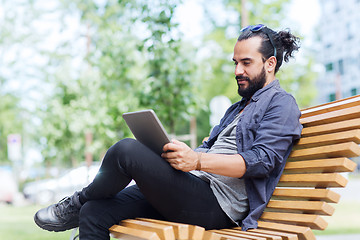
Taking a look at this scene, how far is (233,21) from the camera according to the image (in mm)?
18656

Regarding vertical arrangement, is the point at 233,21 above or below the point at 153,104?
above

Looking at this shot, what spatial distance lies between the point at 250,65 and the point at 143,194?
3.28 ft

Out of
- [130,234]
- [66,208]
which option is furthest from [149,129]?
[66,208]

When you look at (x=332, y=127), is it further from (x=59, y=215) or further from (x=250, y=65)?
(x=59, y=215)

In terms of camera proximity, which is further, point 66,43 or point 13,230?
point 66,43

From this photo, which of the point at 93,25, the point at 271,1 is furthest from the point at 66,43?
the point at 271,1

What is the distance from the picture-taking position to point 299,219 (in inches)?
103

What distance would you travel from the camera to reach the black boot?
2769 mm

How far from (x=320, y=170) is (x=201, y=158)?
729 millimetres

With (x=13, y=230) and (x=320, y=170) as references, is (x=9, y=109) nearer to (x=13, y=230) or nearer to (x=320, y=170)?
(x=13, y=230)

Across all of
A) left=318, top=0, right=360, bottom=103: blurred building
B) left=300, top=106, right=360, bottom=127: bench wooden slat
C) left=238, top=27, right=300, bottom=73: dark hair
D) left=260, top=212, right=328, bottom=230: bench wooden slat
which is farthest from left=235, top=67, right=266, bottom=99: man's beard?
left=318, top=0, right=360, bottom=103: blurred building

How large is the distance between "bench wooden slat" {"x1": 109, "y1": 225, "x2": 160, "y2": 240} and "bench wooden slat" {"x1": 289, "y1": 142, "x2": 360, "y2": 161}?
1107 mm

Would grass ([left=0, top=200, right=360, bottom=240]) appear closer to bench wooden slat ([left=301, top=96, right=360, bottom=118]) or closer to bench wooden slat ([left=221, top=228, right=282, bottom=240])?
bench wooden slat ([left=301, top=96, right=360, bottom=118])

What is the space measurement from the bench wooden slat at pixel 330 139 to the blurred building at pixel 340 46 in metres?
35.4
